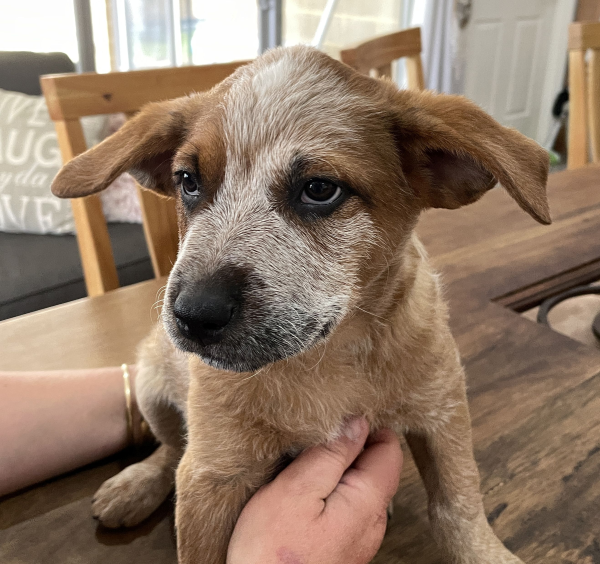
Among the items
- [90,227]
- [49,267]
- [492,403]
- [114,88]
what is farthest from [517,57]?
[492,403]

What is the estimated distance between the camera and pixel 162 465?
982 millimetres

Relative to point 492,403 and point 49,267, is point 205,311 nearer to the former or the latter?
point 492,403

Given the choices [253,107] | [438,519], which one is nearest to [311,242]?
[253,107]

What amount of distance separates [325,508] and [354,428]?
0.13m

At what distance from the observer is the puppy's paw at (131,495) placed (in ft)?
2.54

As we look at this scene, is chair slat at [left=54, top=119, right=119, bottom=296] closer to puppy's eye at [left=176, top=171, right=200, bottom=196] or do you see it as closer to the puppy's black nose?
puppy's eye at [left=176, top=171, right=200, bottom=196]

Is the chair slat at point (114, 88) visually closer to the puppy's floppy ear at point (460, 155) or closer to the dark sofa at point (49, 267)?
the puppy's floppy ear at point (460, 155)

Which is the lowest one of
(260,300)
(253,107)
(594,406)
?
(594,406)

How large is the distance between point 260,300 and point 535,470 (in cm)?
48

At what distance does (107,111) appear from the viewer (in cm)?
156

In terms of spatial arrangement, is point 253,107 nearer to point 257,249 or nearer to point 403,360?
point 257,249

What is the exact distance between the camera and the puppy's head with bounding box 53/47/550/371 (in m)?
0.75

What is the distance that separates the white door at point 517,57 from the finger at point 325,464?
5009mm

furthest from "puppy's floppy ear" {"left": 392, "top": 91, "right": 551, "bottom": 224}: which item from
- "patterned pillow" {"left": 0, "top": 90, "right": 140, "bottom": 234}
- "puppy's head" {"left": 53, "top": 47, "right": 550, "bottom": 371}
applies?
"patterned pillow" {"left": 0, "top": 90, "right": 140, "bottom": 234}
